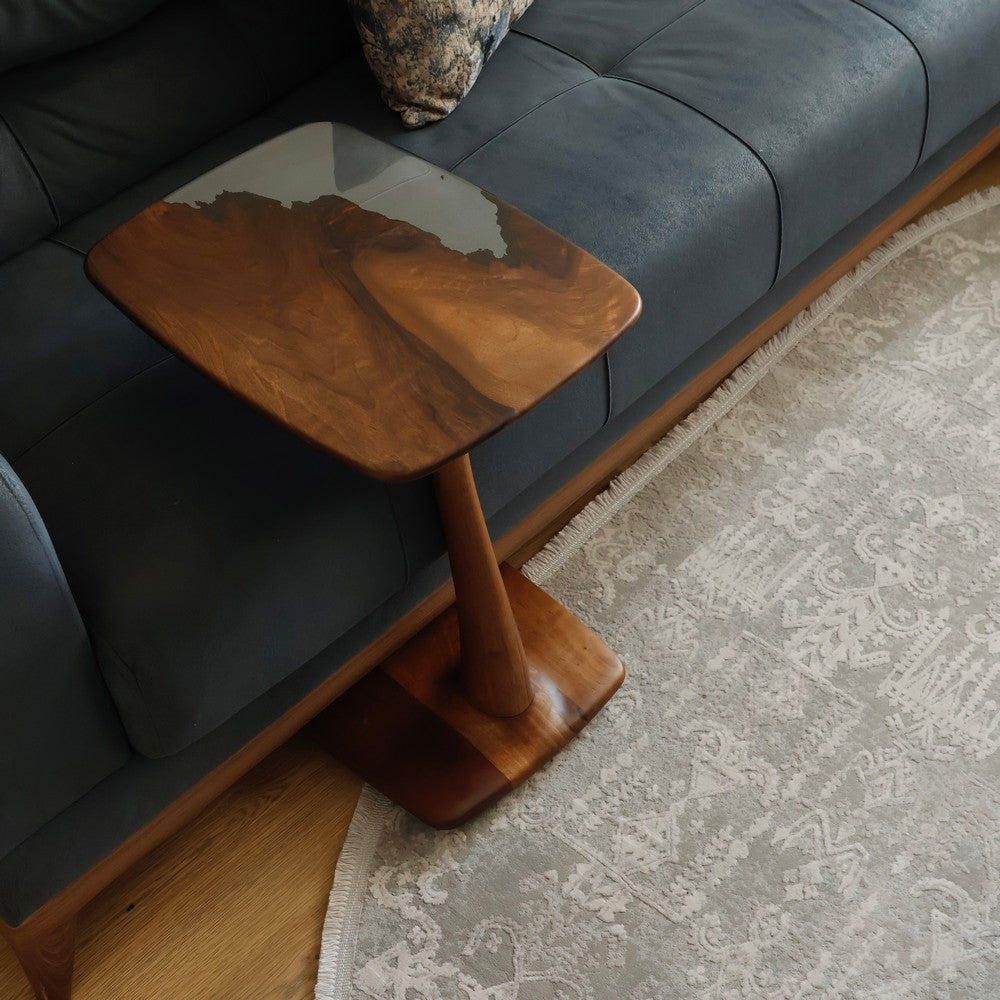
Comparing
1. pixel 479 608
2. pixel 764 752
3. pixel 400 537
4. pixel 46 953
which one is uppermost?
pixel 400 537

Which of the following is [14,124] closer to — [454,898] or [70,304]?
[70,304]

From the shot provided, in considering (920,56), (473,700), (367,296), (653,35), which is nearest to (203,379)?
(367,296)

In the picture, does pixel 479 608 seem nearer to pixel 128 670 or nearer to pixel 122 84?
pixel 128 670

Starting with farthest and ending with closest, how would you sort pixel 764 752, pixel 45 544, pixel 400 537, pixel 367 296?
pixel 764 752, pixel 400 537, pixel 367 296, pixel 45 544

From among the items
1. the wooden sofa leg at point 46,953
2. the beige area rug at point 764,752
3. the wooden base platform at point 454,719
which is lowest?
the beige area rug at point 764,752

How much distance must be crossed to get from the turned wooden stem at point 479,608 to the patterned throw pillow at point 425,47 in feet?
1.92

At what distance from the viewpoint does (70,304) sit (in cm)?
126

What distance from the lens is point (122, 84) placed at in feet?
4.70

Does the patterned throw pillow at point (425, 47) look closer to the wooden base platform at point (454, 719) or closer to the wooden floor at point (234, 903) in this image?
the wooden base platform at point (454, 719)

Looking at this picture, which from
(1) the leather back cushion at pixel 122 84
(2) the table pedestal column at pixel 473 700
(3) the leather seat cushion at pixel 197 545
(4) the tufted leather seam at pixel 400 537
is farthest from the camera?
(1) the leather back cushion at pixel 122 84

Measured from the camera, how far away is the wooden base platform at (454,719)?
1251 millimetres

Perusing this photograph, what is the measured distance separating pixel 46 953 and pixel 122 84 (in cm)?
102

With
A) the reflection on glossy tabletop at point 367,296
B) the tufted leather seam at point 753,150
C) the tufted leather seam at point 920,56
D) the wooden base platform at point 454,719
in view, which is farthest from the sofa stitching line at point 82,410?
the tufted leather seam at point 920,56

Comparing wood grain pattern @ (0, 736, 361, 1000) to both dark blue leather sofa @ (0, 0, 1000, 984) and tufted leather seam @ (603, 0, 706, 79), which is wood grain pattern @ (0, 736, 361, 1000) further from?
tufted leather seam @ (603, 0, 706, 79)
